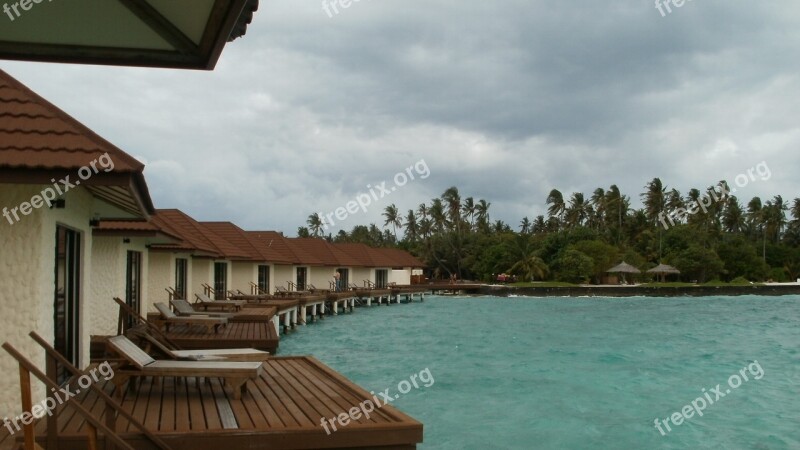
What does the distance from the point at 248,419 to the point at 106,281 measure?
23.4 feet

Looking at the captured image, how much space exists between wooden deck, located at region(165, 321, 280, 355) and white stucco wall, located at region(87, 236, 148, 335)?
1.12 meters

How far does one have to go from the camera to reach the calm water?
44.3ft

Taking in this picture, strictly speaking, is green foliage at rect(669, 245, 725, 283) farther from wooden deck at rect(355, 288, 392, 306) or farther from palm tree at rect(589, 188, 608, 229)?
wooden deck at rect(355, 288, 392, 306)

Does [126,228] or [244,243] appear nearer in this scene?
[126,228]

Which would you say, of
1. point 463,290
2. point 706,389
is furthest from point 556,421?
point 463,290

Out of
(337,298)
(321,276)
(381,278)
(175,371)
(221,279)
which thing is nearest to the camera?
(175,371)

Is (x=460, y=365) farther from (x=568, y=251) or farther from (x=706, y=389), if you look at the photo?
A: (x=568, y=251)

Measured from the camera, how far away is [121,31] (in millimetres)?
2852

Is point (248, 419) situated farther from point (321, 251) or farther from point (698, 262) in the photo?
point (698, 262)

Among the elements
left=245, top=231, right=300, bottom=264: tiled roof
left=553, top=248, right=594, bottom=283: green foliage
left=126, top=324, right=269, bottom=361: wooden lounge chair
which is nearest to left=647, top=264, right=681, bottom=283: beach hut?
left=553, top=248, right=594, bottom=283: green foliage

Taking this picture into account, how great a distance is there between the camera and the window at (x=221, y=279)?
93.6ft

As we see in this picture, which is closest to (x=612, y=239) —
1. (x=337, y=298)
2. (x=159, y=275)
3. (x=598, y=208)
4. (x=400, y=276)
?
(x=598, y=208)

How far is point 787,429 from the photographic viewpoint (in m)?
14.5

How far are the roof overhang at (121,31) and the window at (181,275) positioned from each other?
19054 millimetres
